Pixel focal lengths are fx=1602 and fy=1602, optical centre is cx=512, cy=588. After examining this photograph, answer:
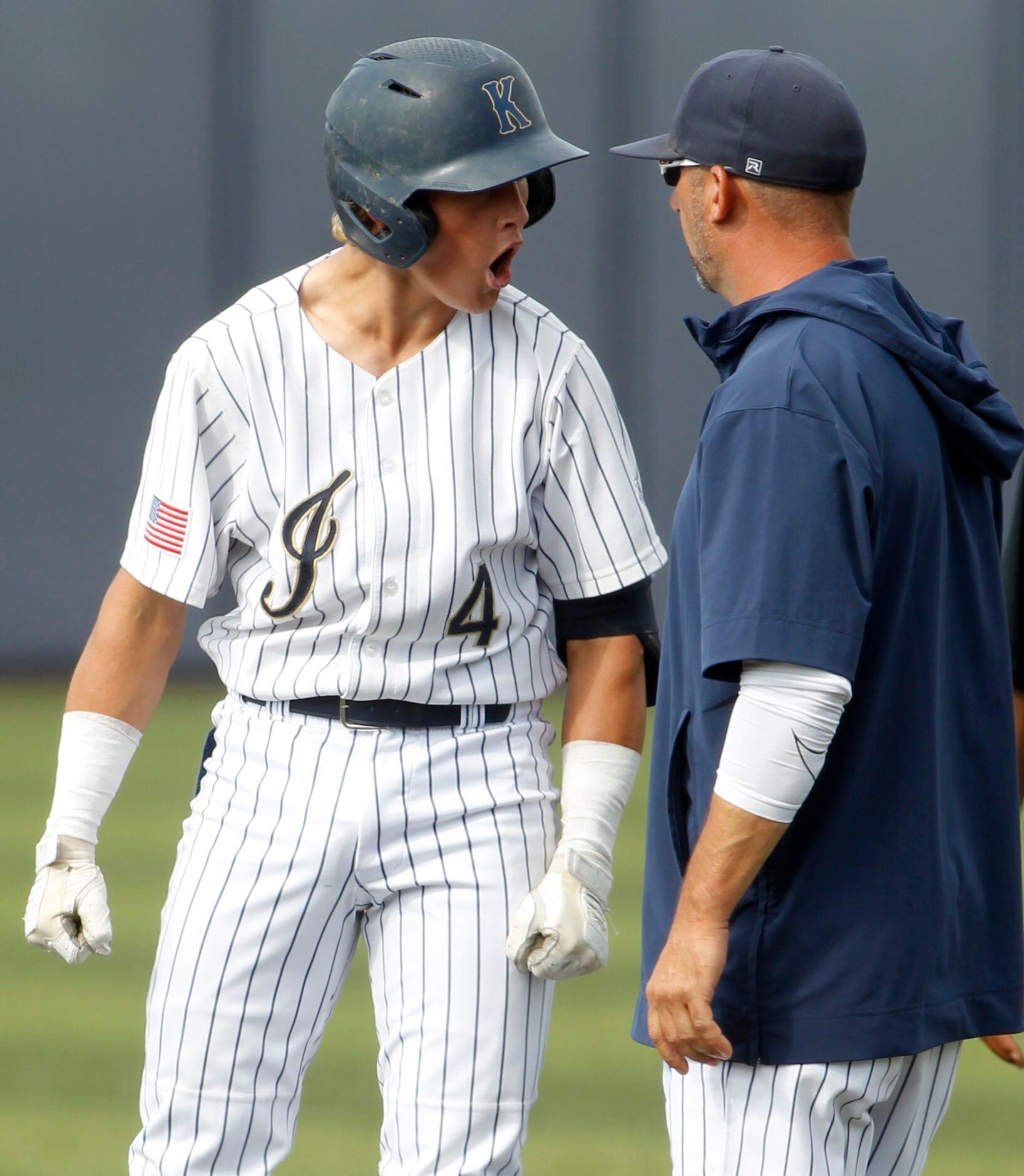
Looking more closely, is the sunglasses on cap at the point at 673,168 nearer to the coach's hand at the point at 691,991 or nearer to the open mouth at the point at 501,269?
the open mouth at the point at 501,269

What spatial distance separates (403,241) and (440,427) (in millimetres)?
241

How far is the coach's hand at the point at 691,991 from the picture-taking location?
170 cm

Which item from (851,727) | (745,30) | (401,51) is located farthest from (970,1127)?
(745,30)

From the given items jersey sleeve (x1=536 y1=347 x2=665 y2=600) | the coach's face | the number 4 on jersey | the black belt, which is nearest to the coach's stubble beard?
the coach's face

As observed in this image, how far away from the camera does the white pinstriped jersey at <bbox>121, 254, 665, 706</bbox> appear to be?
2049 millimetres

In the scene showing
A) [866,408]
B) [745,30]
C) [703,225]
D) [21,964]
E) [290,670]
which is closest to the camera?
[866,408]

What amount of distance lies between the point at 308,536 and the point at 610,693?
46 cm

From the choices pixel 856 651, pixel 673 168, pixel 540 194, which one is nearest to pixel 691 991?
pixel 856 651

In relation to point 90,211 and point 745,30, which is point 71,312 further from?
point 745,30

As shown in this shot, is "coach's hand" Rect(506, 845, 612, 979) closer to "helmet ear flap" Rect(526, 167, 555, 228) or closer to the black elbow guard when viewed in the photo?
the black elbow guard

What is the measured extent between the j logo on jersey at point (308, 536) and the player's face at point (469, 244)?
0.91 feet

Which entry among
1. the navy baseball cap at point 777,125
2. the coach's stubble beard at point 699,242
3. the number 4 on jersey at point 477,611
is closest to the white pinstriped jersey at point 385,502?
the number 4 on jersey at point 477,611

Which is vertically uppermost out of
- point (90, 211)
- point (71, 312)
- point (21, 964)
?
point (90, 211)

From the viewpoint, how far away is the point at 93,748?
2.17 metres
